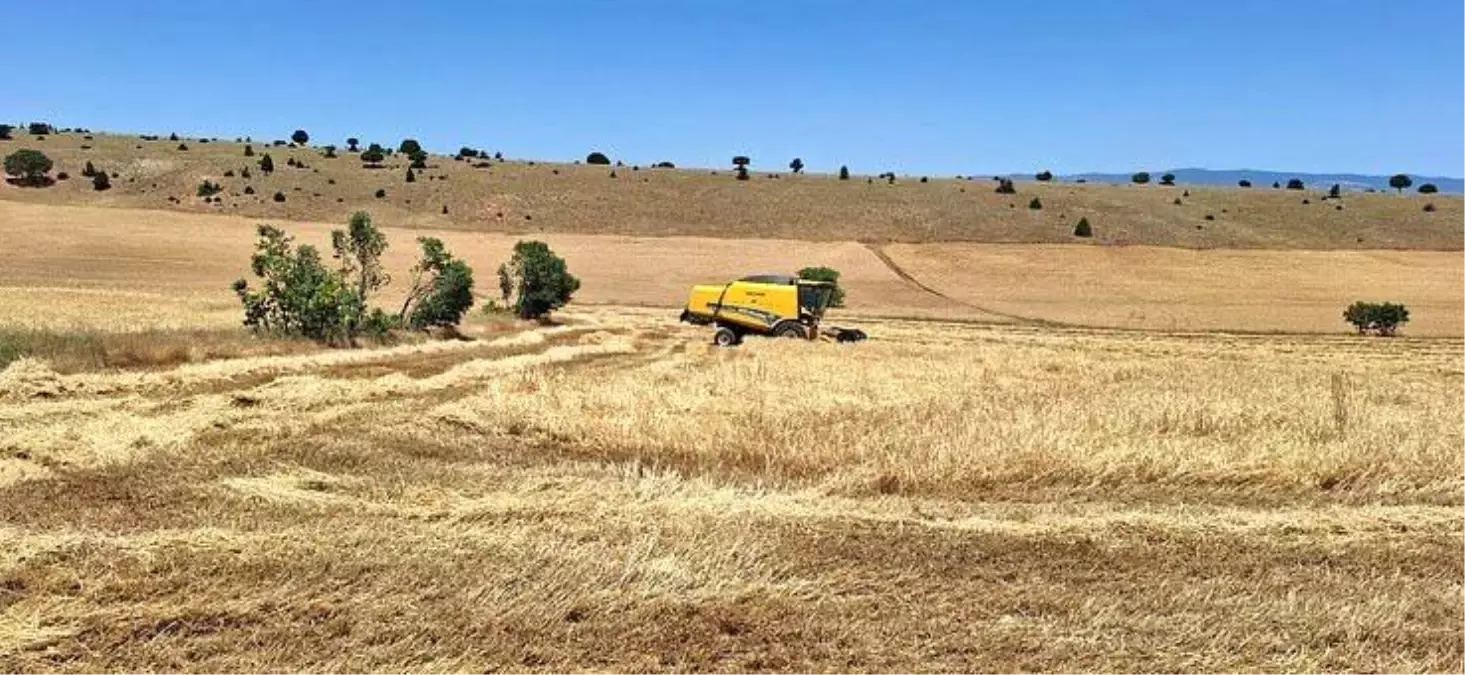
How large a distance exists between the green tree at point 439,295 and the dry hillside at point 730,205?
4916 cm

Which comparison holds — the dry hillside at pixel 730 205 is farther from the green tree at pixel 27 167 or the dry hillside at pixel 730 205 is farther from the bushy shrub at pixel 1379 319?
the bushy shrub at pixel 1379 319

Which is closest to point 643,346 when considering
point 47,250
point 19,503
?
point 19,503

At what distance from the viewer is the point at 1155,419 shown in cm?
1382

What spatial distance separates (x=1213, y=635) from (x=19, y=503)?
9124mm

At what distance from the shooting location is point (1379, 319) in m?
48.2

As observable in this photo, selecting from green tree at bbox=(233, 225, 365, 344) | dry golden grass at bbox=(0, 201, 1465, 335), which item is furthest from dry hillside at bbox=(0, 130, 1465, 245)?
green tree at bbox=(233, 225, 365, 344)

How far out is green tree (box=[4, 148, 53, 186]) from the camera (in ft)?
285

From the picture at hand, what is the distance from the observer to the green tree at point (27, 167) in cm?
8675

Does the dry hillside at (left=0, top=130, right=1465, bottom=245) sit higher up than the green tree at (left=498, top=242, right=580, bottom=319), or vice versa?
the dry hillside at (left=0, top=130, right=1465, bottom=245)

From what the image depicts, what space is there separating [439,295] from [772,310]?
1008 cm

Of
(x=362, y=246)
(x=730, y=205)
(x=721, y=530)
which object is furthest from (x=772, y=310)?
(x=730, y=205)

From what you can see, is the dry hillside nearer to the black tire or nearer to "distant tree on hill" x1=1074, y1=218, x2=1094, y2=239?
"distant tree on hill" x1=1074, y1=218, x2=1094, y2=239

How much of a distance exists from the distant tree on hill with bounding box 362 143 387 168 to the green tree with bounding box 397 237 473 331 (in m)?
74.8

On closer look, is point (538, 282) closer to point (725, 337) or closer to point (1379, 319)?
point (725, 337)
